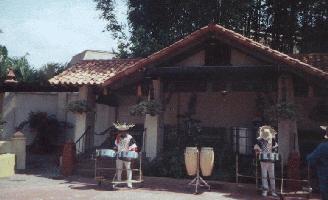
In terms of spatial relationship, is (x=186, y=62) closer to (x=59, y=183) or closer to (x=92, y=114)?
(x=92, y=114)

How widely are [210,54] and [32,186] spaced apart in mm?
6686

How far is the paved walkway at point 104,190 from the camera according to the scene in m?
8.86

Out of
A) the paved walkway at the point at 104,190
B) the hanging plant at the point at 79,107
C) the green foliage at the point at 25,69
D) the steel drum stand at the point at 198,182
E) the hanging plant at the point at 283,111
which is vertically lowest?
the paved walkway at the point at 104,190

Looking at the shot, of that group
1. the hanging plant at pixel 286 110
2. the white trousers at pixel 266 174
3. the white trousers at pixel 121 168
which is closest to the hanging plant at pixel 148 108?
the white trousers at pixel 121 168

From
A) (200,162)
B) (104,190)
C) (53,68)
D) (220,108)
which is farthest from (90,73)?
(53,68)

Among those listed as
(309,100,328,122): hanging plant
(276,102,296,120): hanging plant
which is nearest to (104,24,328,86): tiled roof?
(276,102,296,120): hanging plant

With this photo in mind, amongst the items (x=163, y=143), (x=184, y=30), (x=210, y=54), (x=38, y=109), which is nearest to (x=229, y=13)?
(x=184, y=30)

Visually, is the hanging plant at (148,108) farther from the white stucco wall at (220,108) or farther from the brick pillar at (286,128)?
the brick pillar at (286,128)

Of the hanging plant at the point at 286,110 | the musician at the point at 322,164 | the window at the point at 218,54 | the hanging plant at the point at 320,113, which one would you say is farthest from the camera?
the window at the point at 218,54

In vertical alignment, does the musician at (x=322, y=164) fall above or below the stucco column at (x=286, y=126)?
below

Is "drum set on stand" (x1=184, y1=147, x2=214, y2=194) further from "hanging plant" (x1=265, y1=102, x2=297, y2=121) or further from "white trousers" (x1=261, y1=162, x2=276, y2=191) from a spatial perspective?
"hanging plant" (x1=265, y1=102, x2=297, y2=121)

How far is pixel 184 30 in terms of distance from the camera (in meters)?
19.7

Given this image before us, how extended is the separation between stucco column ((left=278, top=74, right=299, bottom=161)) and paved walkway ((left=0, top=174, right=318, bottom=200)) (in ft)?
6.29

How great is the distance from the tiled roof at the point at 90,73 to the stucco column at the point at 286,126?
5.77 metres
